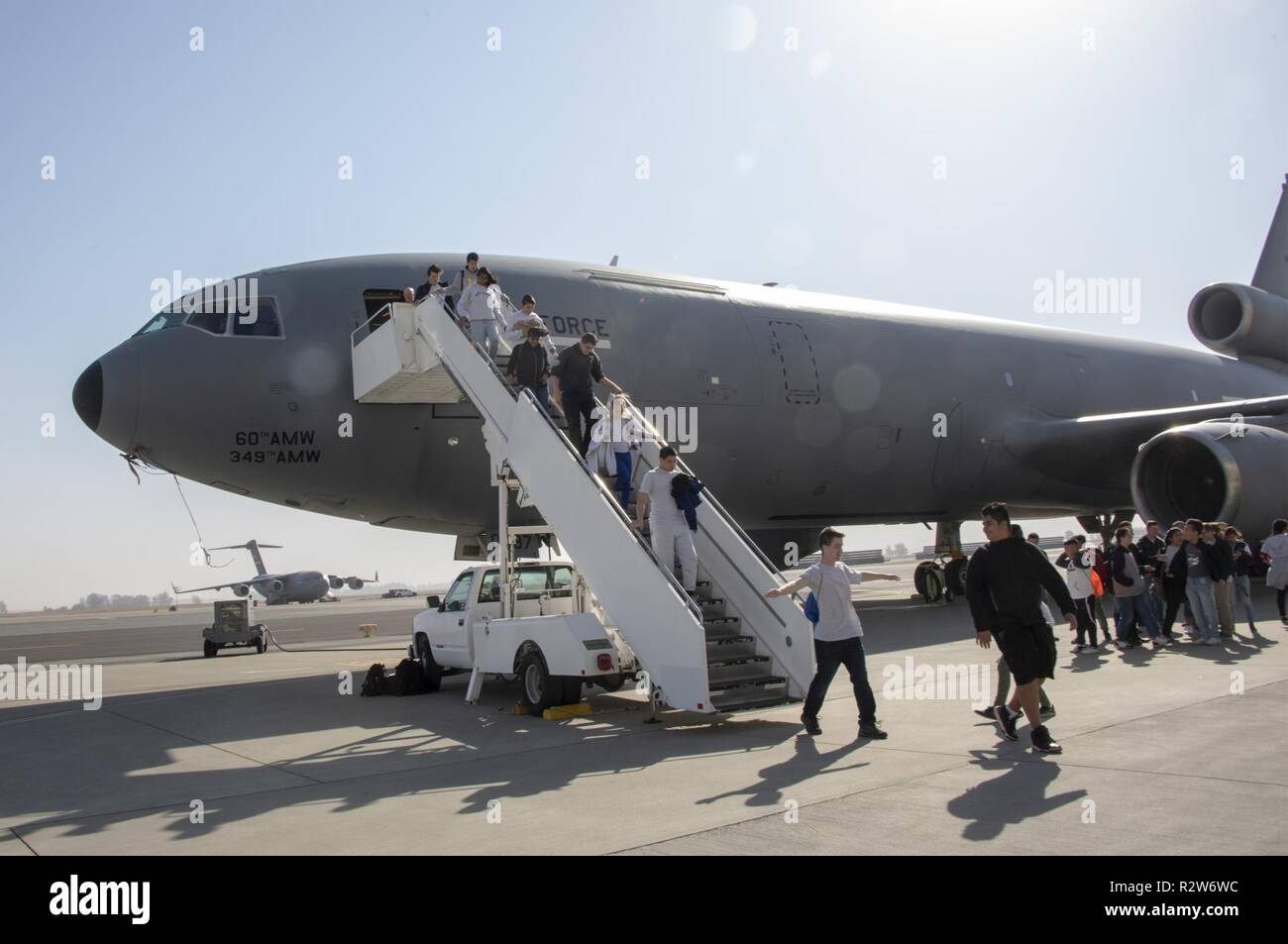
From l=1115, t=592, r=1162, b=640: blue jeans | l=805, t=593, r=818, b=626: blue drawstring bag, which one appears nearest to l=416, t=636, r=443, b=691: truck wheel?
l=805, t=593, r=818, b=626: blue drawstring bag

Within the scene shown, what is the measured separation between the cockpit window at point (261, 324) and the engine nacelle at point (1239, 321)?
73.6 feet

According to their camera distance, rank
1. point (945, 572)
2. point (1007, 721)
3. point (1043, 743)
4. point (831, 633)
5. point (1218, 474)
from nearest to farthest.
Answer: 1. point (1043, 743)
2. point (1007, 721)
3. point (831, 633)
4. point (1218, 474)
5. point (945, 572)

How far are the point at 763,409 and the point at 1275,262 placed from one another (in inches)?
830

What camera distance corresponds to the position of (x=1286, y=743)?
652 centimetres

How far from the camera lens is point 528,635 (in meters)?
10.0

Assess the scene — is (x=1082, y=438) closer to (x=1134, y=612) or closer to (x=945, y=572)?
(x=945, y=572)

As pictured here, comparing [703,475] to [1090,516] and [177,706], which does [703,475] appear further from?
[1090,516]

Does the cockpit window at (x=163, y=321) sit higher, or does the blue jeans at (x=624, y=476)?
the cockpit window at (x=163, y=321)

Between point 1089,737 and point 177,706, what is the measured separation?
9563 mm

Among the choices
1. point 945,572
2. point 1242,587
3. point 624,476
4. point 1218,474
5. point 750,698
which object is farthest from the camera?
point 945,572

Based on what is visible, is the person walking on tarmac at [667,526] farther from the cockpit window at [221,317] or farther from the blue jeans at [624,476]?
the cockpit window at [221,317]

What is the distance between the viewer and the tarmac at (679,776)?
5133mm

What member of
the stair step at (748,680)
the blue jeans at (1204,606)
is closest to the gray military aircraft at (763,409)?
the blue jeans at (1204,606)

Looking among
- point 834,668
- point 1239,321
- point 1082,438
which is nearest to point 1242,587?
point 1082,438
